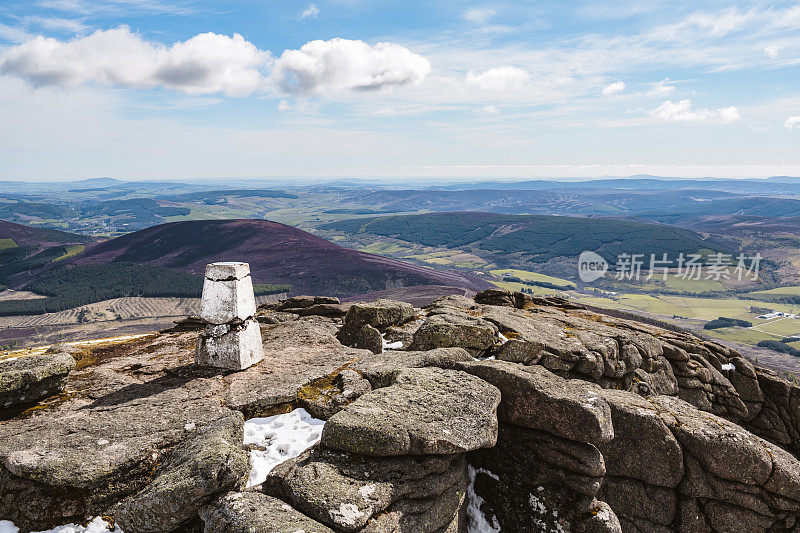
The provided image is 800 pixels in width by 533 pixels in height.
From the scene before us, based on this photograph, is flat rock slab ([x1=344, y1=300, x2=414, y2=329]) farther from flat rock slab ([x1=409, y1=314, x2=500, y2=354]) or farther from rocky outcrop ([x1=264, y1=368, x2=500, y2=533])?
rocky outcrop ([x1=264, y1=368, x2=500, y2=533])

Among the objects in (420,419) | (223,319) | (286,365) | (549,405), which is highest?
(223,319)

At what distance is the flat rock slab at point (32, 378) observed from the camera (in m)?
13.2

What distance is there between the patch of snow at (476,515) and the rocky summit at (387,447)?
0.06m

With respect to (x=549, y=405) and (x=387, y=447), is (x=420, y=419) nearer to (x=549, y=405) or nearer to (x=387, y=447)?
(x=387, y=447)

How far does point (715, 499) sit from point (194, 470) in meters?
18.0

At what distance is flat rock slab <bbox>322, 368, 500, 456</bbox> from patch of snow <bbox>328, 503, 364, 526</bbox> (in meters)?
1.48

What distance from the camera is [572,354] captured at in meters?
20.7

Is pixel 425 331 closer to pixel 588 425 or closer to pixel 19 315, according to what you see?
pixel 588 425

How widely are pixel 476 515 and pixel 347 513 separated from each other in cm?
628

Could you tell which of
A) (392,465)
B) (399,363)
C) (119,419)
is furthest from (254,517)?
(399,363)

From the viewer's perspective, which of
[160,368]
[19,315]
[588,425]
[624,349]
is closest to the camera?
[588,425]

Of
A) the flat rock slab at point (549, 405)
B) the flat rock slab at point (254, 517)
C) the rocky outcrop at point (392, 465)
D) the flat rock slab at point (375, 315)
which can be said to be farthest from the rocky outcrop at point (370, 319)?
the flat rock slab at point (254, 517)

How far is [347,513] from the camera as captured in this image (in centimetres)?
862

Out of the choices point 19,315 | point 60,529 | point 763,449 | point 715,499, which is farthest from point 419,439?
point 19,315
